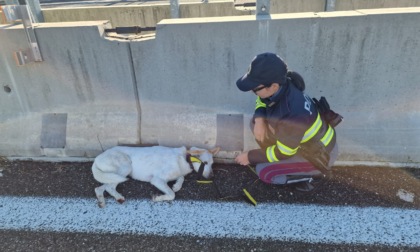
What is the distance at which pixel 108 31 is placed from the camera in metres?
3.58

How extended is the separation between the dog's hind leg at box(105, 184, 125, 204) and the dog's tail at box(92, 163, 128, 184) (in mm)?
47

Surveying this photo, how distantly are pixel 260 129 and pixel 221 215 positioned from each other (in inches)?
38.9

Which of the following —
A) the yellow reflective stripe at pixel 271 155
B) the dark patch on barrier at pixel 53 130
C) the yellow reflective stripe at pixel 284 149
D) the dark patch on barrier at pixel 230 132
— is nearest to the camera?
the yellow reflective stripe at pixel 284 149

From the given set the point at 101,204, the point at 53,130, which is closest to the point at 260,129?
the point at 101,204

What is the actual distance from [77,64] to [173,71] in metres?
1.10

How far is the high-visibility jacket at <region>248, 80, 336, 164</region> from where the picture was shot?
9.51ft

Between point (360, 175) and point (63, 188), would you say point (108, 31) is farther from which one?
point (360, 175)

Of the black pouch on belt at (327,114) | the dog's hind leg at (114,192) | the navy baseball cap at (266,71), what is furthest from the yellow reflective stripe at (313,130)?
the dog's hind leg at (114,192)

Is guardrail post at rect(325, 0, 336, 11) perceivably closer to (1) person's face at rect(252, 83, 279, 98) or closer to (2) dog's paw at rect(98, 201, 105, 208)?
(1) person's face at rect(252, 83, 279, 98)

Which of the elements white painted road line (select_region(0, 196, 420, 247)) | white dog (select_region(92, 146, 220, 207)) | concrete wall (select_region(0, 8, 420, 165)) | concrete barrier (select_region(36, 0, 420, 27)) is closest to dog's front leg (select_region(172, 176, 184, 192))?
white dog (select_region(92, 146, 220, 207))

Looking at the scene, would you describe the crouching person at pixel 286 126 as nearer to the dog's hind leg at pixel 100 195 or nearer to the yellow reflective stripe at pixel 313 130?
the yellow reflective stripe at pixel 313 130

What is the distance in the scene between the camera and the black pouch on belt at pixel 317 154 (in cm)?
313

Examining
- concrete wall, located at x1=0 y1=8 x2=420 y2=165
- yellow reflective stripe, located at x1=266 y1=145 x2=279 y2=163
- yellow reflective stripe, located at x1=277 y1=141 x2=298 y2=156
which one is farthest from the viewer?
concrete wall, located at x1=0 y1=8 x2=420 y2=165

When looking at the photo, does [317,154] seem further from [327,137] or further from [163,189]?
[163,189]
